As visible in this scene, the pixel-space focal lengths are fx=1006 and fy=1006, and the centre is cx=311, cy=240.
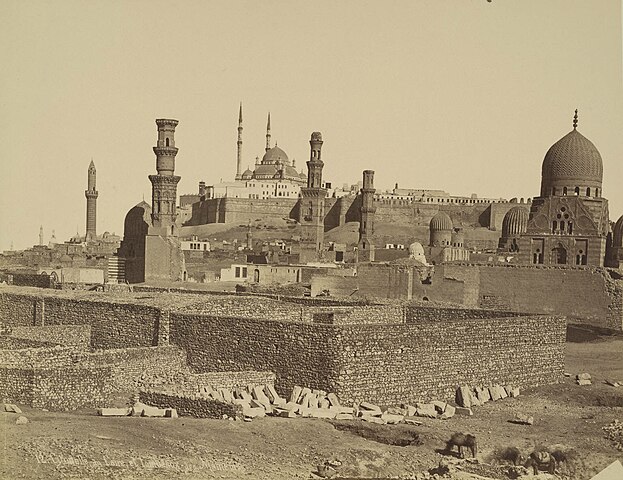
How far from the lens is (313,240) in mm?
57438

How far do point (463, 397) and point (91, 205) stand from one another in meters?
46.9

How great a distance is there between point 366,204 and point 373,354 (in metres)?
44.6

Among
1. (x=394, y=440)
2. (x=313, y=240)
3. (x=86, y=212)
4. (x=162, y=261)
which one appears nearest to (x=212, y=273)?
(x=162, y=261)

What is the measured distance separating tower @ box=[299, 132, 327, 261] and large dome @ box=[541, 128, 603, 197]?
13683 millimetres

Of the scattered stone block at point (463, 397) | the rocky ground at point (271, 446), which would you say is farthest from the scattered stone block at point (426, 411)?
the scattered stone block at point (463, 397)

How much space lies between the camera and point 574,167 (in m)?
42.7

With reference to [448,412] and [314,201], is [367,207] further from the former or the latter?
[448,412]

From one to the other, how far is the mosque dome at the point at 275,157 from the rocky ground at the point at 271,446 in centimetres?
8017

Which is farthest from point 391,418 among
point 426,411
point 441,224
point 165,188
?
point 441,224

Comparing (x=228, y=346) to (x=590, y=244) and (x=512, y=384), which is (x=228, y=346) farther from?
(x=590, y=244)

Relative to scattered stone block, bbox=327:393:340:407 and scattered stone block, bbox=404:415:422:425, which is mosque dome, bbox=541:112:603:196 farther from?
scattered stone block, bbox=327:393:340:407

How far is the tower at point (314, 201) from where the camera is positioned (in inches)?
2142

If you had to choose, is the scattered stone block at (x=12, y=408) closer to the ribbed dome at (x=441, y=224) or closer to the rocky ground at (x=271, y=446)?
the rocky ground at (x=271, y=446)

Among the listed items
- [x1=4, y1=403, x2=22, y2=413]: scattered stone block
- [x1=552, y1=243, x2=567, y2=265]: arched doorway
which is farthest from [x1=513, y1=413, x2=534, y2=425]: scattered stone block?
[x1=552, y1=243, x2=567, y2=265]: arched doorway
